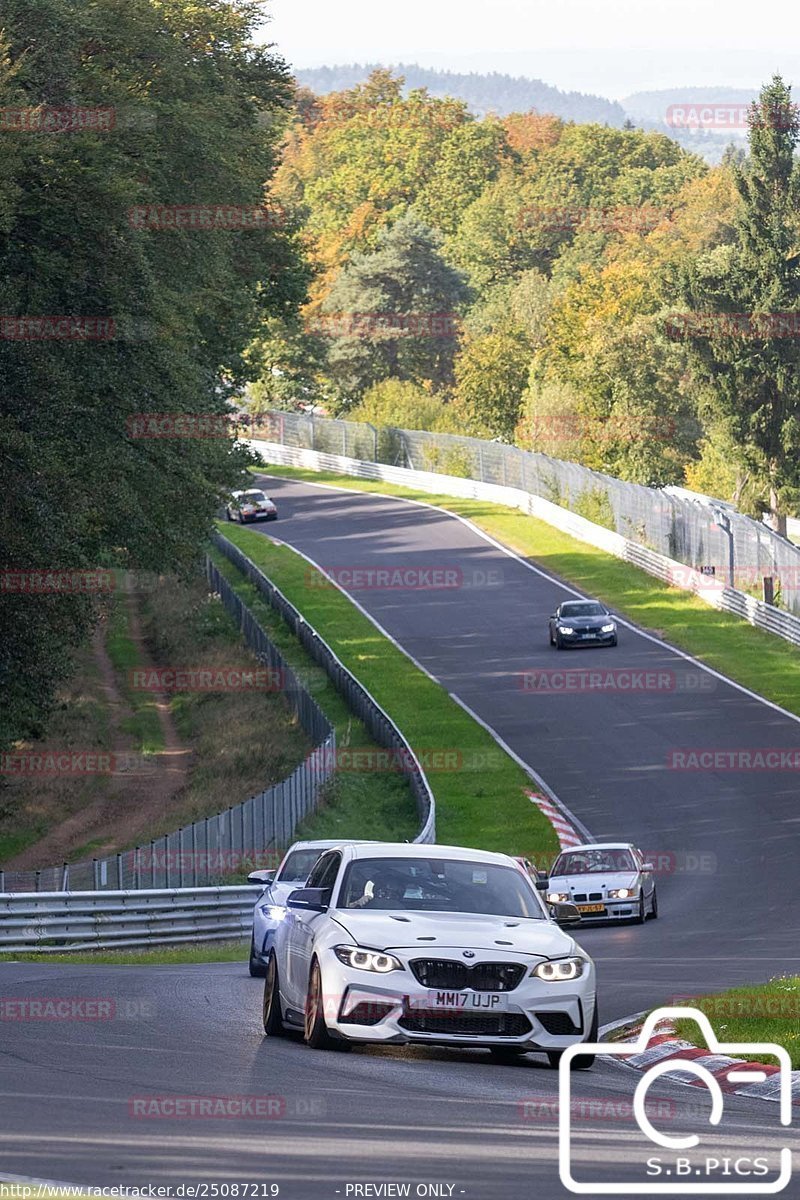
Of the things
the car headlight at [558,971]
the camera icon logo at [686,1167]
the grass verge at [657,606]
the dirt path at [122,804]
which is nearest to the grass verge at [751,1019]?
the car headlight at [558,971]

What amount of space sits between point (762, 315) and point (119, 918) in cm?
6381

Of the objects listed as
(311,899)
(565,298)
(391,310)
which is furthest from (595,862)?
(391,310)

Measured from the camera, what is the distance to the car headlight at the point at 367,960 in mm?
12039

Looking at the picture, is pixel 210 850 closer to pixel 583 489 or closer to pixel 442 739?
pixel 442 739

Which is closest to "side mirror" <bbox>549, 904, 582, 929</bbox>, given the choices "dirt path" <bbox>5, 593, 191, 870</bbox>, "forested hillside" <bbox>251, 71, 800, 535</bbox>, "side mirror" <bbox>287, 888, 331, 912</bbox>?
"side mirror" <bbox>287, 888, 331, 912</bbox>

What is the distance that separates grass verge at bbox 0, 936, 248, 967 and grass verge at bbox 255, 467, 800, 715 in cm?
2606

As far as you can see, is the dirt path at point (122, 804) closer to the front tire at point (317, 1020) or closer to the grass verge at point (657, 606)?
the grass verge at point (657, 606)

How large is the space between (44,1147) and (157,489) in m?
26.5

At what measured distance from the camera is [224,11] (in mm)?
48938

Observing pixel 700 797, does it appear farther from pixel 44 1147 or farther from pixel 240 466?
pixel 44 1147

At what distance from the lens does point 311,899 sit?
13219 millimetres

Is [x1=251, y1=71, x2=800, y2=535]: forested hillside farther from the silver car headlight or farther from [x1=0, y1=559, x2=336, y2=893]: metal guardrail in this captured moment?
the silver car headlight

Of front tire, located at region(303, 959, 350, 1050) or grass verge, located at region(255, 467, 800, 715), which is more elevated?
front tire, located at region(303, 959, 350, 1050)

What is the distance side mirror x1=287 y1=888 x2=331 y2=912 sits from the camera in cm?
1305
